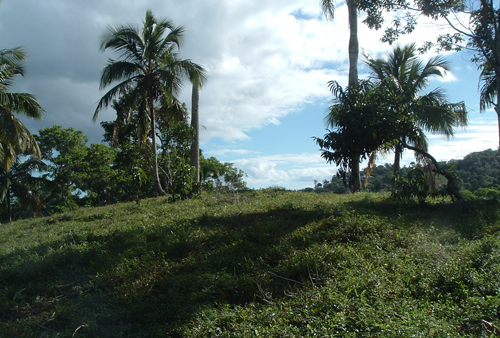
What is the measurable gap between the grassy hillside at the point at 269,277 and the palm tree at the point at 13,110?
18.3ft

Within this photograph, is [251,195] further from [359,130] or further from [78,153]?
[78,153]

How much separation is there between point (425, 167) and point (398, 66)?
4933 millimetres

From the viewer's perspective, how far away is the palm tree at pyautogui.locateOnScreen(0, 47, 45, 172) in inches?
444

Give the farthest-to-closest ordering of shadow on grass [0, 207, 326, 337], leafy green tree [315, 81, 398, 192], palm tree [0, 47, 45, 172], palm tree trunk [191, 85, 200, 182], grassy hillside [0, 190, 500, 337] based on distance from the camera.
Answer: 1. palm tree trunk [191, 85, 200, 182]
2. palm tree [0, 47, 45, 172]
3. leafy green tree [315, 81, 398, 192]
4. shadow on grass [0, 207, 326, 337]
5. grassy hillside [0, 190, 500, 337]

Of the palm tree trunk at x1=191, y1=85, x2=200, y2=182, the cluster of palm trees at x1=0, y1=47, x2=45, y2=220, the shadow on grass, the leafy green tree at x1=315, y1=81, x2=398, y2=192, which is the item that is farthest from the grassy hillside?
the palm tree trunk at x1=191, y1=85, x2=200, y2=182

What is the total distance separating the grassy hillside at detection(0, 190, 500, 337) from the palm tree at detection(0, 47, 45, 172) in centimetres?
557

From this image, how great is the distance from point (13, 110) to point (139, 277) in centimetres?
Answer: 1057

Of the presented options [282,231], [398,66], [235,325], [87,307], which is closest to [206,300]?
[235,325]

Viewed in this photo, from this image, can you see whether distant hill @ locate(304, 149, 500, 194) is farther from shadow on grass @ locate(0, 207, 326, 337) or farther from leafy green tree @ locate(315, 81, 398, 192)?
shadow on grass @ locate(0, 207, 326, 337)

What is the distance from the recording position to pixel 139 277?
4938mm

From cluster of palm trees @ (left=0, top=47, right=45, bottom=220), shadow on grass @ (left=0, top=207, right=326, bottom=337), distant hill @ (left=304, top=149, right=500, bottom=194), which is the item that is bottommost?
shadow on grass @ (left=0, top=207, right=326, bottom=337)

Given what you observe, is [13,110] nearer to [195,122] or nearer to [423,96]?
[195,122]

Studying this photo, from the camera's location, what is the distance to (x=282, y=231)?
625 centimetres

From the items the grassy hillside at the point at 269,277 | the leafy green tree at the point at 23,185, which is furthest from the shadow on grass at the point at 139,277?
the leafy green tree at the point at 23,185
